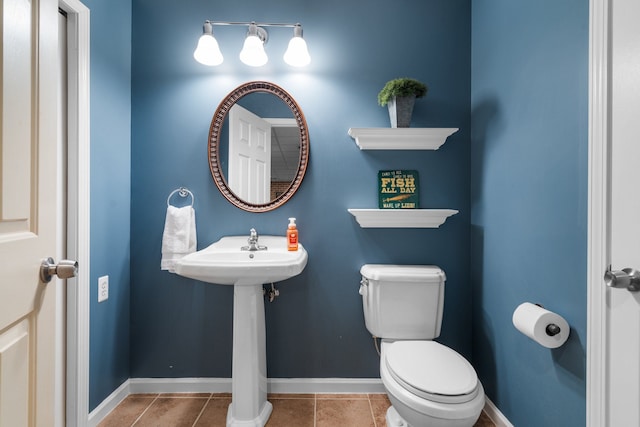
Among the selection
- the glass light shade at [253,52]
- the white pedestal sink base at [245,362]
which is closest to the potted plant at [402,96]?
the glass light shade at [253,52]

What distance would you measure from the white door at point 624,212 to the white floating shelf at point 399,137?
755mm

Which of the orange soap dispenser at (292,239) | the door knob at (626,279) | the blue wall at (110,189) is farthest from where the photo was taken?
the orange soap dispenser at (292,239)

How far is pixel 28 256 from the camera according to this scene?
0.66m

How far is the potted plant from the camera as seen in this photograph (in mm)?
1570

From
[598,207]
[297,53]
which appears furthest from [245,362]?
[297,53]

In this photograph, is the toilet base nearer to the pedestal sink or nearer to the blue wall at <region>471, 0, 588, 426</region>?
the blue wall at <region>471, 0, 588, 426</region>

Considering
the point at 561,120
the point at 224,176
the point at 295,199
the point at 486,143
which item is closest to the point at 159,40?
the point at 224,176

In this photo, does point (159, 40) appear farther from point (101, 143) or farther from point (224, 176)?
point (224, 176)

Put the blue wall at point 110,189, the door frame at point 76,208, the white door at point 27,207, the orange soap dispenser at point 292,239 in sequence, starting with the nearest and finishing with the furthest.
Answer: the white door at point 27,207
the door frame at point 76,208
the blue wall at point 110,189
the orange soap dispenser at point 292,239

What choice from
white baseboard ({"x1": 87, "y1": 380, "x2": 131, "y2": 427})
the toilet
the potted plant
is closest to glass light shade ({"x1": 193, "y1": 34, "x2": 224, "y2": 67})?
the potted plant

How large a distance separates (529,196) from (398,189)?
64cm

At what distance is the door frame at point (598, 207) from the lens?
2.92ft

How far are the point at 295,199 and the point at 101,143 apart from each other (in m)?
1.02

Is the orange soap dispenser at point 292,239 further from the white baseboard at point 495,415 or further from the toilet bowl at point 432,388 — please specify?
the white baseboard at point 495,415
